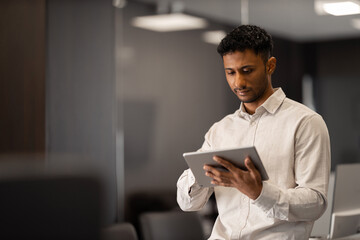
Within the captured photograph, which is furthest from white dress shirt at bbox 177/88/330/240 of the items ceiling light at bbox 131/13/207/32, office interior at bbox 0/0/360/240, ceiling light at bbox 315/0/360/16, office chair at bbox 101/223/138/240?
ceiling light at bbox 315/0/360/16

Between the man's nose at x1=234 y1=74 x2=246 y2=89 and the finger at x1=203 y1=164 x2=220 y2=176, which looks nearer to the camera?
the finger at x1=203 y1=164 x2=220 y2=176

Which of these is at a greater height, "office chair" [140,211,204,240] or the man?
the man

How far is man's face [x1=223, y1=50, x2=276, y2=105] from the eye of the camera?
2.13 meters

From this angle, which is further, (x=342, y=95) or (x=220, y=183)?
(x=342, y=95)

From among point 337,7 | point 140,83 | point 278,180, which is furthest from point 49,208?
point 337,7

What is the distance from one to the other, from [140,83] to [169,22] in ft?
2.07

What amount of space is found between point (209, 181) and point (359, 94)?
3536 mm

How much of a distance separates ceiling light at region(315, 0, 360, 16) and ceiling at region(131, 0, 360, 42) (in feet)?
0.13

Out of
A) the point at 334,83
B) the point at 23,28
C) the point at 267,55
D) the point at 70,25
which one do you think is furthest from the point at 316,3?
the point at 267,55

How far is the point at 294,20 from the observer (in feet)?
17.2

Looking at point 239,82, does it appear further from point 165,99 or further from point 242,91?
point 165,99

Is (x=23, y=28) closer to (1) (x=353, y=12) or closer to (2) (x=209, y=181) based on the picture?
(2) (x=209, y=181)

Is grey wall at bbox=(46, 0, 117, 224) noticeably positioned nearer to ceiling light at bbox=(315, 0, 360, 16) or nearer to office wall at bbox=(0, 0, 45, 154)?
office wall at bbox=(0, 0, 45, 154)

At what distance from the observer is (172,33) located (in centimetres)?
457
